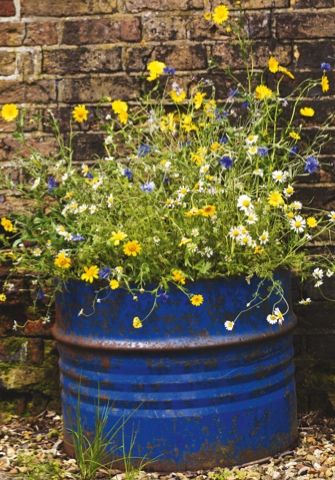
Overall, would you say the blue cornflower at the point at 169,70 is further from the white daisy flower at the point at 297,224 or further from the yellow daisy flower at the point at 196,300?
the yellow daisy flower at the point at 196,300

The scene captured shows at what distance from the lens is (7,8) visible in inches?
119

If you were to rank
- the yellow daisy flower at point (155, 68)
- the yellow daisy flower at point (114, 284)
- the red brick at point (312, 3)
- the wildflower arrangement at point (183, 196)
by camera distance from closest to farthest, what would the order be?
the yellow daisy flower at point (114, 284) → the wildflower arrangement at point (183, 196) → the yellow daisy flower at point (155, 68) → the red brick at point (312, 3)

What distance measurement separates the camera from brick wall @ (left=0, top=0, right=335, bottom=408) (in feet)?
9.75

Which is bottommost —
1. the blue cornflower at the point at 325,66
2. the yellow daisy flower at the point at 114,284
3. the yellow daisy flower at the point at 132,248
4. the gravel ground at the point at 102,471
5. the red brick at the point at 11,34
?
the gravel ground at the point at 102,471

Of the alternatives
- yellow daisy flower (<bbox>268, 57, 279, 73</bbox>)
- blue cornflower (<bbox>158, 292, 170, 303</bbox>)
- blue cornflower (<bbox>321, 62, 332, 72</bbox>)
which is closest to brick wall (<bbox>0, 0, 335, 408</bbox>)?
blue cornflower (<bbox>321, 62, 332, 72</bbox>)

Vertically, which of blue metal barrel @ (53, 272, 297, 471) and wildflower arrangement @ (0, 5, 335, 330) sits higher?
wildflower arrangement @ (0, 5, 335, 330)

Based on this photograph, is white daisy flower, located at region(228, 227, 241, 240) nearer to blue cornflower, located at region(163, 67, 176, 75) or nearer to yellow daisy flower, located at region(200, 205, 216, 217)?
yellow daisy flower, located at region(200, 205, 216, 217)

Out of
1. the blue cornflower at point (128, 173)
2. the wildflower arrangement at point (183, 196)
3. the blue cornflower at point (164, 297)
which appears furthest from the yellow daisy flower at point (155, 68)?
the blue cornflower at point (164, 297)

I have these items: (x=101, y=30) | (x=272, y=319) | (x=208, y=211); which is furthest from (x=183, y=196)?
(x=101, y=30)

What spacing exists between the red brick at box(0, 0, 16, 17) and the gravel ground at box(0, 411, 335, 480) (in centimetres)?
142

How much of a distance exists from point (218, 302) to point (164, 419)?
371mm

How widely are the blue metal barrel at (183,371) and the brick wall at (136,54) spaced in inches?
19.9

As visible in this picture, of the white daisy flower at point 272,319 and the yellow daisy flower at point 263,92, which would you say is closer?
the white daisy flower at point 272,319

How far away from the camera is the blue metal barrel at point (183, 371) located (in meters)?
2.48
